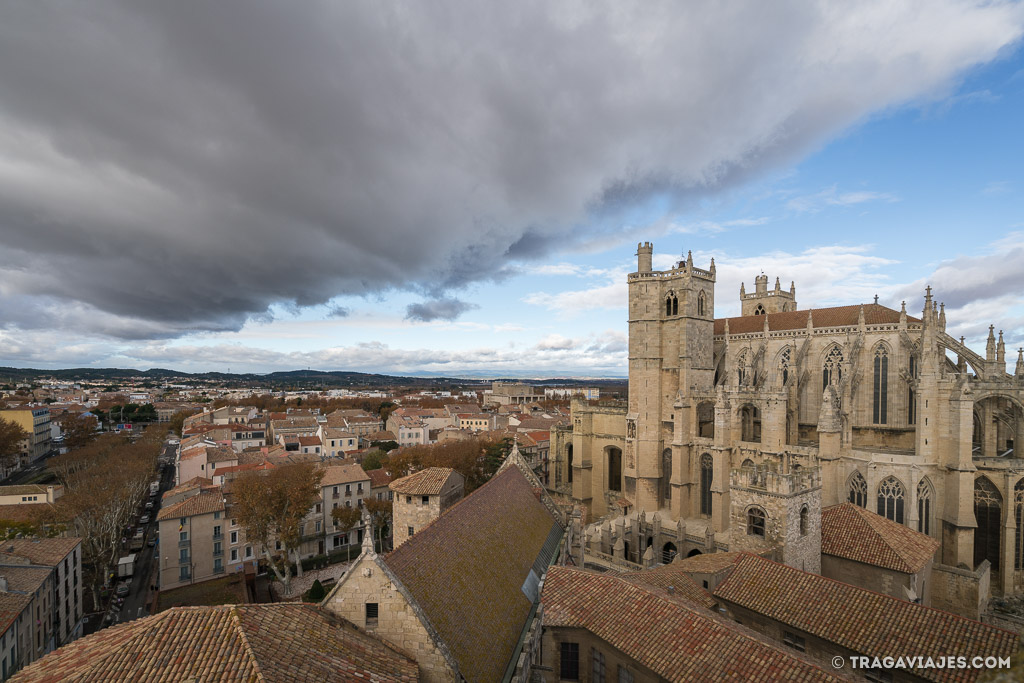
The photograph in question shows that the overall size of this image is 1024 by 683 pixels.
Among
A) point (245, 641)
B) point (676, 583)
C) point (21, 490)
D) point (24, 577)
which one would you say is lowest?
point (21, 490)

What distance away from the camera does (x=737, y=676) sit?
1074 cm

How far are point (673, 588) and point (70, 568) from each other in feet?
116

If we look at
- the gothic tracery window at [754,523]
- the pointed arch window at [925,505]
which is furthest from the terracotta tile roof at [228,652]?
the pointed arch window at [925,505]

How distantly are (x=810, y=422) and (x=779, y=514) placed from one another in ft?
70.4

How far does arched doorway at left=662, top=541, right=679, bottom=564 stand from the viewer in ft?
112

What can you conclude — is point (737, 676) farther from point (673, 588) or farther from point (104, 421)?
point (104, 421)

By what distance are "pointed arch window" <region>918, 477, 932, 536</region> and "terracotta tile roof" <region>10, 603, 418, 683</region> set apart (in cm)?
3222

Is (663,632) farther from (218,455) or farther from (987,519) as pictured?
(218,455)

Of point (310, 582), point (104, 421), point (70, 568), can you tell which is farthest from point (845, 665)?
point (104, 421)

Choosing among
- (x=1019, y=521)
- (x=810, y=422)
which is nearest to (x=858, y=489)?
(x=1019, y=521)

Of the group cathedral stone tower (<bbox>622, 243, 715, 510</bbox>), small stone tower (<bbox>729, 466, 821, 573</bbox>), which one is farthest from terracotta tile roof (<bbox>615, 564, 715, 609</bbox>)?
cathedral stone tower (<bbox>622, 243, 715, 510</bbox>)

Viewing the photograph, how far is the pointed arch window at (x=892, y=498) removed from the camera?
29109 mm

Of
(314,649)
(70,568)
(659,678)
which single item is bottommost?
(70,568)

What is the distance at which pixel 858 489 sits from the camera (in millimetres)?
30391
